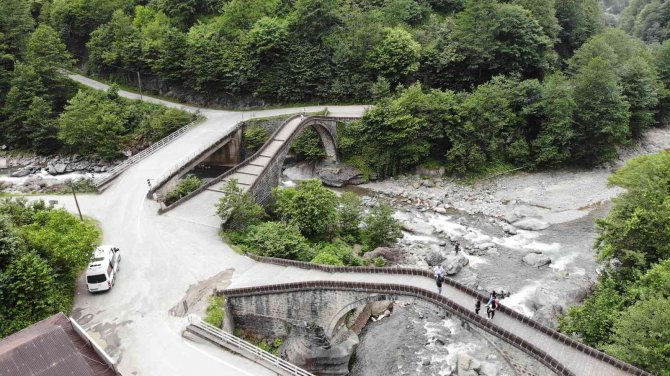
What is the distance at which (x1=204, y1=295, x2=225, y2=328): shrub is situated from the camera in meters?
24.8

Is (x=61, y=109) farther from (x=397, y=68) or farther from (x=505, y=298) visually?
(x=505, y=298)

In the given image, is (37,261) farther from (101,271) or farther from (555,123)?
(555,123)

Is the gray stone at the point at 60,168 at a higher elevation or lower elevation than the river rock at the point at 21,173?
higher

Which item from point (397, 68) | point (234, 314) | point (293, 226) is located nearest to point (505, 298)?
point (293, 226)

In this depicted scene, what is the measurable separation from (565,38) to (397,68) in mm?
26867

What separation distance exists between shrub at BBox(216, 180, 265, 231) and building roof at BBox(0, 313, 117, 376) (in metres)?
14.6

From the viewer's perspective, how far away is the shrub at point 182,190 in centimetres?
3966

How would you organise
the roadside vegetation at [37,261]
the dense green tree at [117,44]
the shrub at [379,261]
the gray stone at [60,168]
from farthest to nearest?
the dense green tree at [117,44], the gray stone at [60,168], the shrub at [379,261], the roadside vegetation at [37,261]

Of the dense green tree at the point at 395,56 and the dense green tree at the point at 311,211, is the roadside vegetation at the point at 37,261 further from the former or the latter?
the dense green tree at the point at 395,56

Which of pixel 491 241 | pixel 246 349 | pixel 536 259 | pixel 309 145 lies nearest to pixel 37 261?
pixel 246 349

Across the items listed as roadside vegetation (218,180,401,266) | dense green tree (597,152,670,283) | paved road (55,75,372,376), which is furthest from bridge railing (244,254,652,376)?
dense green tree (597,152,670,283)

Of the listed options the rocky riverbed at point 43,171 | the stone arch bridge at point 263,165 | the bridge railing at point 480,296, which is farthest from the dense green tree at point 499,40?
the rocky riverbed at point 43,171

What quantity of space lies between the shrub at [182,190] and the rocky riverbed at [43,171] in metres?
13.7

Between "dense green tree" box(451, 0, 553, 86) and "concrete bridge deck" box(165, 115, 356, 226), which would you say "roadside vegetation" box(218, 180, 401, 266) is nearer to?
"concrete bridge deck" box(165, 115, 356, 226)
